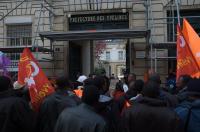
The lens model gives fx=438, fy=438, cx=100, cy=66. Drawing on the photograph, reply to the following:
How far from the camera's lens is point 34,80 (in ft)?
25.7

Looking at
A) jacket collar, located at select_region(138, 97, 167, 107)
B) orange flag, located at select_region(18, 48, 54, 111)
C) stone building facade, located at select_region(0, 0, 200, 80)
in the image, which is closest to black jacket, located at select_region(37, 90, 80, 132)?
orange flag, located at select_region(18, 48, 54, 111)

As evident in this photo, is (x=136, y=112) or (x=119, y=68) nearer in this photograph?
(x=136, y=112)

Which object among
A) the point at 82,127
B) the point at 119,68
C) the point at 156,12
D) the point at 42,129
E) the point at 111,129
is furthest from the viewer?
the point at 119,68

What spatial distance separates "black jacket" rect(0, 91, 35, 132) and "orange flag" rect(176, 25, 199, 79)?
3.36 metres

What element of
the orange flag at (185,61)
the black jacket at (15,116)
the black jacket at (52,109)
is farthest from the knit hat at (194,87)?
the orange flag at (185,61)

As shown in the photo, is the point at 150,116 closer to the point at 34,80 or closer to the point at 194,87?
the point at 194,87

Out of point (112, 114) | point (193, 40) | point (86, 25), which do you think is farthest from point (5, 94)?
point (86, 25)

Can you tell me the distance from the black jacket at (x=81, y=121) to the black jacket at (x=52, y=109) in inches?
61.5

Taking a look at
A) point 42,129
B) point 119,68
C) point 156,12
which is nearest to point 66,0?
point 156,12

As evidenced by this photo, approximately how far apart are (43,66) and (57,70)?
524 mm

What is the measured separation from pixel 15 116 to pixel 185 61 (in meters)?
3.62

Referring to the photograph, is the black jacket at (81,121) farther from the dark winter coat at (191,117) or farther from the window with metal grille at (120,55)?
the window with metal grille at (120,55)

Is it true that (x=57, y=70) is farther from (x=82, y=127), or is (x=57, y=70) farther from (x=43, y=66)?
(x=82, y=127)

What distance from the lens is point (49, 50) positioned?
15.4 metres
